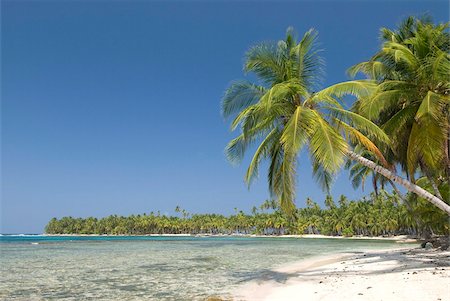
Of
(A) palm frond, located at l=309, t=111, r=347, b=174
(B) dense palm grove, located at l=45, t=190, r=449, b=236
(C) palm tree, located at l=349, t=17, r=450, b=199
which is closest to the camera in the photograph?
(A) palm frond, located at l=309, t=111, r=347, b=174

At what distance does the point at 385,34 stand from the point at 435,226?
14979 mm

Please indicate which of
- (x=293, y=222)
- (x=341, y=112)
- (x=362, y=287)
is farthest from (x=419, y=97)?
(x=293, y=222)

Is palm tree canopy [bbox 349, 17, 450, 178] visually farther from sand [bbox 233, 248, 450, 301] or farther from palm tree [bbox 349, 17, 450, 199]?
sand [bbox 233, 248, 450, 301]

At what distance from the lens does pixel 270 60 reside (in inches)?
458

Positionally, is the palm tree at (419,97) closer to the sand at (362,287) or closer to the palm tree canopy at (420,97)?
the palm tree canopy at (420,97)

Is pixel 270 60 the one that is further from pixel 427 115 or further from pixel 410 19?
pixel 410 19

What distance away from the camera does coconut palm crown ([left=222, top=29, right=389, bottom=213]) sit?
34.0ft

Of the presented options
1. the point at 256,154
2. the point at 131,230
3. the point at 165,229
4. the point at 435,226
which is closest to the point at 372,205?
the point at 435,226

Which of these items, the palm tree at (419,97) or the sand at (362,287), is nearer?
the sand at (362,287)

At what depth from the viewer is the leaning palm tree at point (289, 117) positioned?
10273 millimetres

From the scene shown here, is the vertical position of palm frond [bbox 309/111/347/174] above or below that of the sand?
above

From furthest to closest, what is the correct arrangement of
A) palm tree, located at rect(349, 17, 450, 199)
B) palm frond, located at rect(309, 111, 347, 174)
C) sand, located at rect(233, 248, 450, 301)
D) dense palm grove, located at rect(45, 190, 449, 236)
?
1. dense palm grove, located at rect(45, 190, 449, 236)
2. palm tree, located at rect(349, 17, 450, 199)
3. palm frond, located at rect(309, 111, 347, 174)
4. sand, located at rect(233, 248, 450, 301)

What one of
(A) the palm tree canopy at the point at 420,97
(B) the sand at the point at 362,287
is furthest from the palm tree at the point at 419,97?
(B) the sand at the point at 362,287

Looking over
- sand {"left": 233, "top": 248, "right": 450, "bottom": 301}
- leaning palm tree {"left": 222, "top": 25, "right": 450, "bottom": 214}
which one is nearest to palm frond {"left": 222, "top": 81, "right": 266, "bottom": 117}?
leaning palm tree {"left": 222, "top": 25, "right": 450, "bottom": 214}
